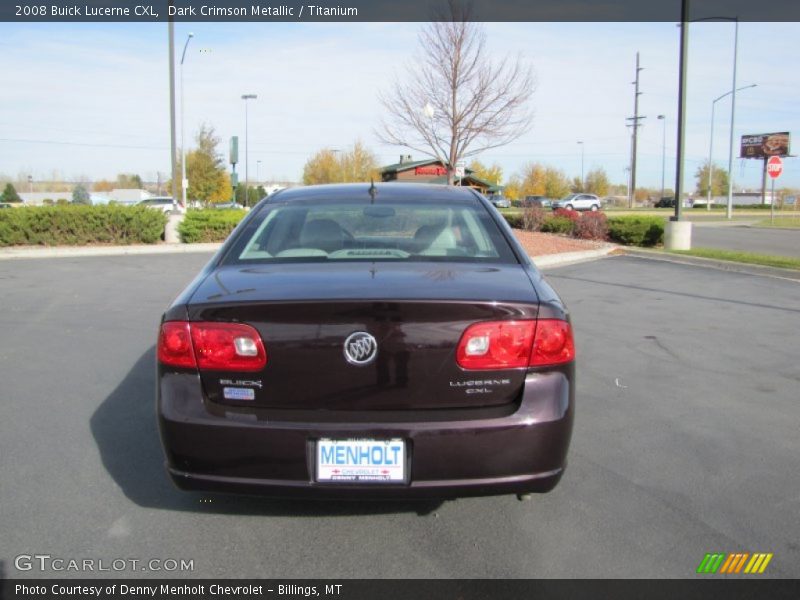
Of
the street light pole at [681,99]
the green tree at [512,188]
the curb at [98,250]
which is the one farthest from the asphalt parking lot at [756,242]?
the green tree at [512,188]

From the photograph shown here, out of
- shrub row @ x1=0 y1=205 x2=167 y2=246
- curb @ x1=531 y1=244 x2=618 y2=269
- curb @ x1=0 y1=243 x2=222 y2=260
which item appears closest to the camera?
curb @ x1=531 y1=244 x2=618 y2=269

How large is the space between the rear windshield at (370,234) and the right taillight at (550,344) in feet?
2.12

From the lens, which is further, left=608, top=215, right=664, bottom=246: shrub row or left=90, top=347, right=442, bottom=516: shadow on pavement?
left=608, top=215, right=664, bottom=246: shrub row

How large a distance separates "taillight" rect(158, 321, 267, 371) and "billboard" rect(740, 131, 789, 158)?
73.8 metres

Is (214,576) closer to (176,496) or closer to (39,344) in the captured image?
(176,496)

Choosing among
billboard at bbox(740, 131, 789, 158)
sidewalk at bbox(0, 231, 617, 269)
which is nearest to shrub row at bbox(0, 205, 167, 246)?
sidewalk at bbox(0, 231, 617, 269)

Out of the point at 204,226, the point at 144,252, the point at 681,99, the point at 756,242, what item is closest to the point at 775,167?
the point at 756,242

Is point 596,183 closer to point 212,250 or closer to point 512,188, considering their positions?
point 512,188

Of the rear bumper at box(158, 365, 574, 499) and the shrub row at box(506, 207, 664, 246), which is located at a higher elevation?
the shrub row at box(506, 207, 664, 246)

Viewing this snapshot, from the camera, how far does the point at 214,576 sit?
2.93 meters

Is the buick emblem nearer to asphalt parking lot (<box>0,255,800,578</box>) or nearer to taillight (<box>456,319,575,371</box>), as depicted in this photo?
taillight (<box>456,319,575,371</box>)

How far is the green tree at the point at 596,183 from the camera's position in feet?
309

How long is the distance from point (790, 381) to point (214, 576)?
16.1 feet

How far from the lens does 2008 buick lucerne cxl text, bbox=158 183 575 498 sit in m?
2.83
